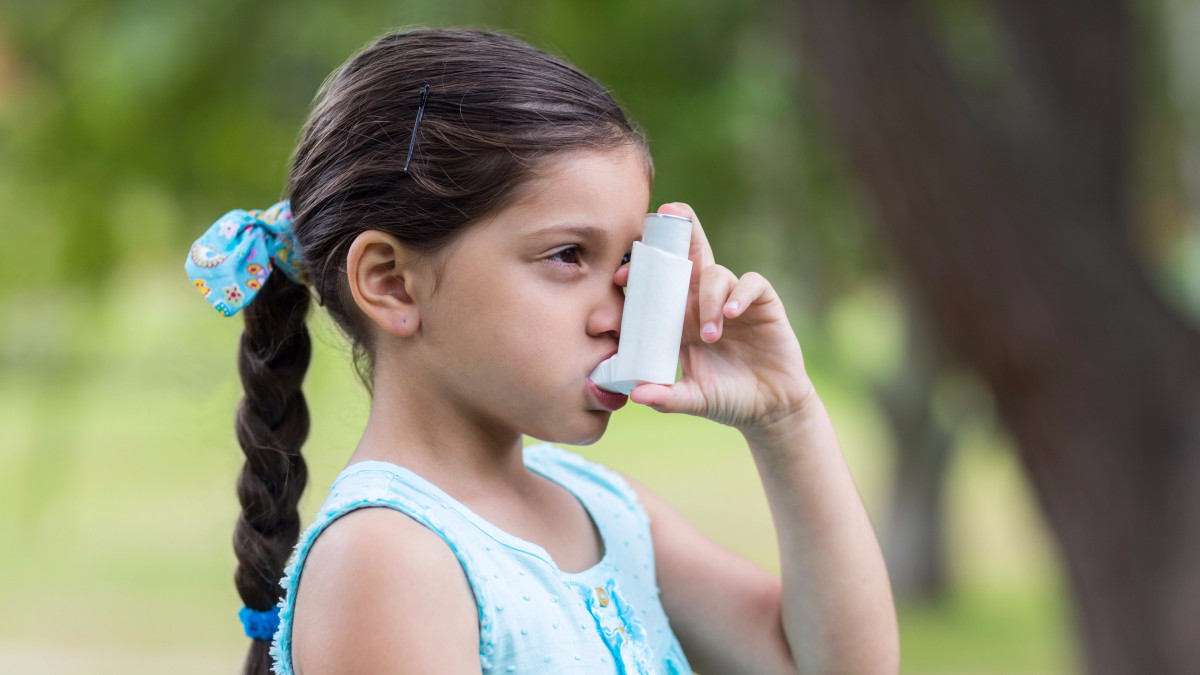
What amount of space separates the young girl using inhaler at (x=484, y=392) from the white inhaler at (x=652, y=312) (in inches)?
0.8

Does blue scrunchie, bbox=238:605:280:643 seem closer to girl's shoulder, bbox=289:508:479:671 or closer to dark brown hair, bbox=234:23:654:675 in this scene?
dark brown hair, bbox=234:23:654:675

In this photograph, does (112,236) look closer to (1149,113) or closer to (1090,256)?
(1090,256)

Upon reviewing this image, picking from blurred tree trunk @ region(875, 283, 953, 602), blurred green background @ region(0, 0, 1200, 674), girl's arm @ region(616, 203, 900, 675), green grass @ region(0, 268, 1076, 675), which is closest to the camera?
girl's arm @ region(616, 203, 900, 675)

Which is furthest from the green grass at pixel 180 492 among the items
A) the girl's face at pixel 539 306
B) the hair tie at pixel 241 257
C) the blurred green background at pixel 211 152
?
the girl's face at pixel 539 306

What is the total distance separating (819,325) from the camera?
6855 mm

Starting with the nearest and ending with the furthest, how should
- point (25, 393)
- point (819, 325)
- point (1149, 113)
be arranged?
point (25, 393) < point (1149, 113) < point (819, 325)

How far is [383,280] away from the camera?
3.82 feet

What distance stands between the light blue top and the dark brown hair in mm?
221

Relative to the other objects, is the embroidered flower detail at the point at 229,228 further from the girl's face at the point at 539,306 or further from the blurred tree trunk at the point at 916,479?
the blurred tree trunk at the point at 916,479

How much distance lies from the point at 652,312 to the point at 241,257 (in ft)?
1.61

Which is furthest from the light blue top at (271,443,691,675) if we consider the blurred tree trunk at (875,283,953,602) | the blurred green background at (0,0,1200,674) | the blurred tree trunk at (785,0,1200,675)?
the blurred tree trunk at (875,283,953,602)

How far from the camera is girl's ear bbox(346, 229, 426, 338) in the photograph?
1.15 metres

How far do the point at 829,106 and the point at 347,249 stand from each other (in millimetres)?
2394

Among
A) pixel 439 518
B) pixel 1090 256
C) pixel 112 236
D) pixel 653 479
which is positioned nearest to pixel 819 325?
pixel 1090 256
